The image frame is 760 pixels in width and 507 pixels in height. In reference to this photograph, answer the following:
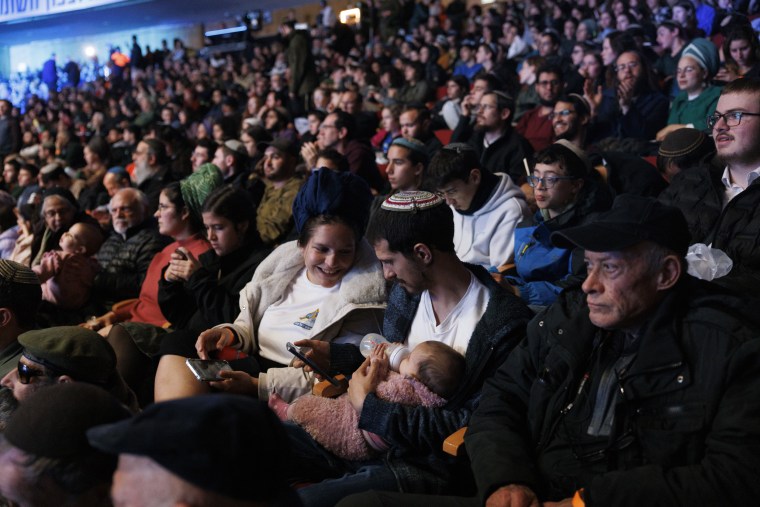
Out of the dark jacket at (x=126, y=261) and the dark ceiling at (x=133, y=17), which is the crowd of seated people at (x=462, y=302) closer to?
the dark jacket at (x=126, y=261)

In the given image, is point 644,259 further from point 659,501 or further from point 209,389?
point 209,389

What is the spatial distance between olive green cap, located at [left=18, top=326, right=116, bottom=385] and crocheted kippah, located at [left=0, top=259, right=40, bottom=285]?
801 mm

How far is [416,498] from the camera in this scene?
181 centimetres

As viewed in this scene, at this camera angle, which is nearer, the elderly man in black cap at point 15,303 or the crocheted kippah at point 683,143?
the elderly man in black cap at point 15,303

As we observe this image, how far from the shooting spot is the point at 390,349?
2.25 metres

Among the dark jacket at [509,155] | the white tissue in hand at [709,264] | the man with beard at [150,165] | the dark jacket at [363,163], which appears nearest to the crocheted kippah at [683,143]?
the white tissue in hand at [709,264]

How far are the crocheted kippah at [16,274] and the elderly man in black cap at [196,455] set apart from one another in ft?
6.88

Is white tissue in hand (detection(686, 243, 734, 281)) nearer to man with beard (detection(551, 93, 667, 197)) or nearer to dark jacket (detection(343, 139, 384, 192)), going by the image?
man with beard (detection(551, 93, 667, 197))

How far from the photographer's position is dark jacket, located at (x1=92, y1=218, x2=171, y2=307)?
4.06m

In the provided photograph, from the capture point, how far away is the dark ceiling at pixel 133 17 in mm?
15125

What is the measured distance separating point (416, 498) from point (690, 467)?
661mm

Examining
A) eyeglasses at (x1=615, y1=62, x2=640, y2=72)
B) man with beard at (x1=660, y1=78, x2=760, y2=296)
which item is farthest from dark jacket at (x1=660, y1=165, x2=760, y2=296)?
eyeglasses at (x1=615, y1=62, x2=640, y2=72)

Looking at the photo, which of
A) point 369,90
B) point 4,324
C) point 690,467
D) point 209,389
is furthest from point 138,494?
point 369,90

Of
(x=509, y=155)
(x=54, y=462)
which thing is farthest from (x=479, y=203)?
(x=54, y=462)
